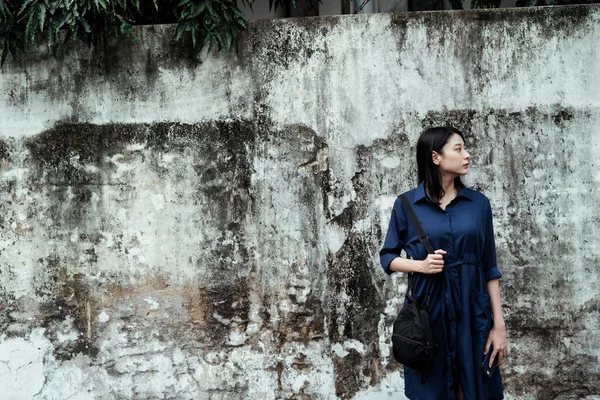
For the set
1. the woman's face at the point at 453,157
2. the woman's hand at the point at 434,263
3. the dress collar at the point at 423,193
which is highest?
the woman's face at the point at 453,157

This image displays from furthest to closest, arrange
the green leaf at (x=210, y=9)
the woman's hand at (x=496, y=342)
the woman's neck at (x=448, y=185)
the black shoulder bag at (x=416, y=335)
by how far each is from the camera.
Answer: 1. the green leaf at (x=210, y=9)
2. the woman's neck at (x=448, y=185)
3. the woman's hand at (x=496, y=342)
4. the black shoulder bag at (x=416, y=335)

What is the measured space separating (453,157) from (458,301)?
0.65 metres

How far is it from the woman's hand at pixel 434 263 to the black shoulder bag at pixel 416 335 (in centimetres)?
3

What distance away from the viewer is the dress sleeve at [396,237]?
348 cm

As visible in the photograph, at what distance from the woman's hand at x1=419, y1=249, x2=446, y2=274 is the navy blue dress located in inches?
3.2

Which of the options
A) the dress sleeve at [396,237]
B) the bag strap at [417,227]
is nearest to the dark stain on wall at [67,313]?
the dress sleeve at [396,237]

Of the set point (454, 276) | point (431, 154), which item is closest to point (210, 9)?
point (431, 154)

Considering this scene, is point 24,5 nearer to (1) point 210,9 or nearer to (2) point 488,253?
(1) point 210,9

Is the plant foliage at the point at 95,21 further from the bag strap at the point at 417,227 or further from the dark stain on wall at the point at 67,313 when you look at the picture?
the bag strap at the point at 417,227

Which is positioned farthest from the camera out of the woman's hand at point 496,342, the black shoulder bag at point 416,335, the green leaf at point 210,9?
the green leaf at point 210,9

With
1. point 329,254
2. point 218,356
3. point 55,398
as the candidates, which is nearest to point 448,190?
point 329,254

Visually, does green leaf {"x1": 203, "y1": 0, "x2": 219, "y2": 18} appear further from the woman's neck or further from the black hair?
the woman's neck

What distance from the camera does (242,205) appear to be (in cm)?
439

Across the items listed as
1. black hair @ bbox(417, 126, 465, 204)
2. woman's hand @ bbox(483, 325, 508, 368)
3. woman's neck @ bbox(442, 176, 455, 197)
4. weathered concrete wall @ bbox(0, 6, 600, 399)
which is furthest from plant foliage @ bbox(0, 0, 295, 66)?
woman's hand @ bbox(483, 325, 508, 368)
